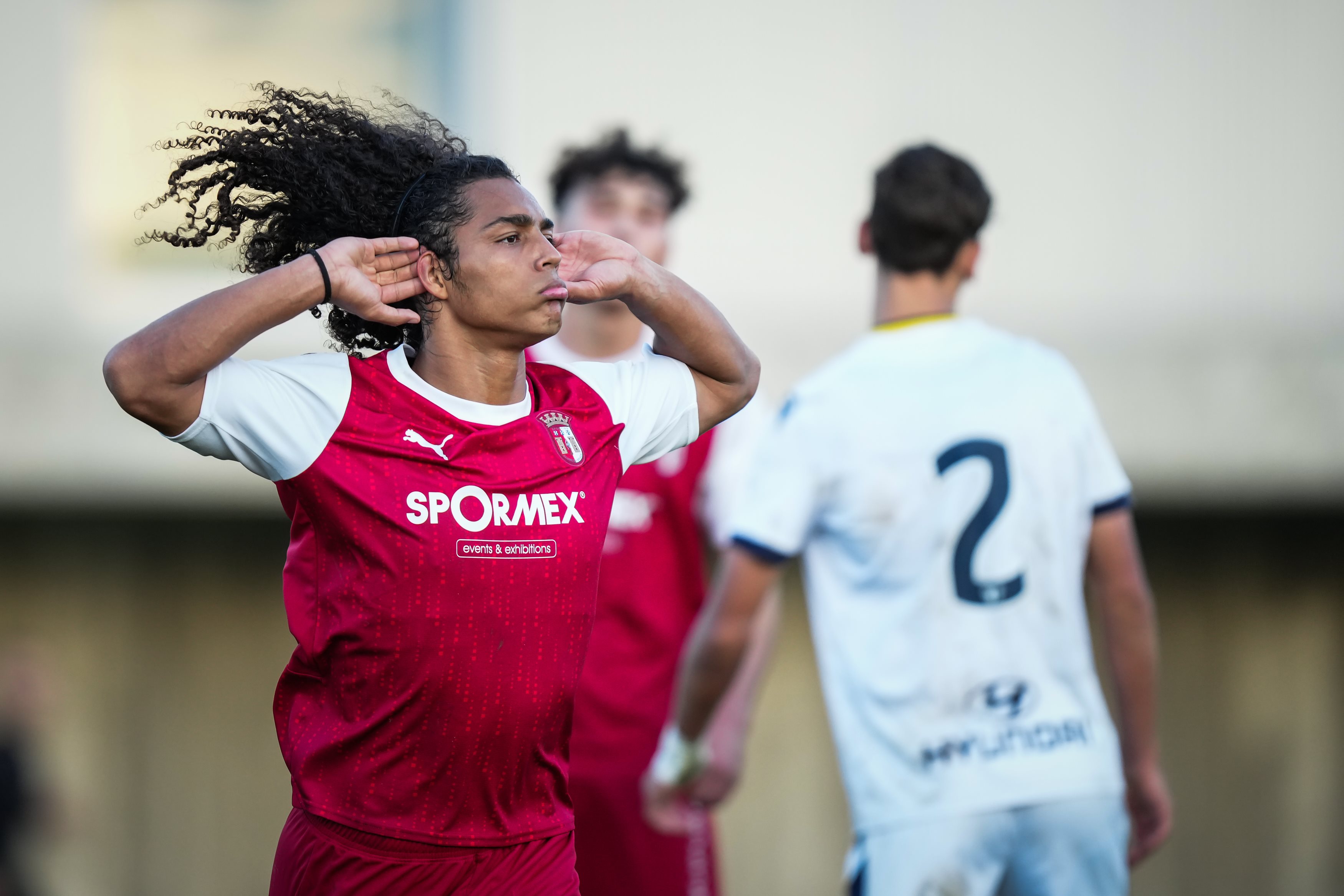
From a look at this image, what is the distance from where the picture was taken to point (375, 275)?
239 cm

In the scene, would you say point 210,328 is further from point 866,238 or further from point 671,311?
point 866,238

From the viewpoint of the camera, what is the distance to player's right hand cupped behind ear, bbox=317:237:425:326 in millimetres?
2303

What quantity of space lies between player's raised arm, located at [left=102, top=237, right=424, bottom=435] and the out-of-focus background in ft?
15.2

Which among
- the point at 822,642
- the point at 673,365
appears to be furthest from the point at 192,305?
the point at 822,642

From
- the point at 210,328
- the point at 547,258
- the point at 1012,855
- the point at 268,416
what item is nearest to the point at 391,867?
the point at 268,416

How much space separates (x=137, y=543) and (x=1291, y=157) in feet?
21.7

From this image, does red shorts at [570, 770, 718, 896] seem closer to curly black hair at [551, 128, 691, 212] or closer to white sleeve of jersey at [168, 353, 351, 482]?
white sleeve of jersey at [168, 353, 351, 482]

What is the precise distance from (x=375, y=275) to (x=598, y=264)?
431mm

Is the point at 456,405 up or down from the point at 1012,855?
up

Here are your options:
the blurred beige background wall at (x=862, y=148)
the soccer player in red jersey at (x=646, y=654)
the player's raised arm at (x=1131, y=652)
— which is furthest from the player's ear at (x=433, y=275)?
the blurred beige background wall at (x=862, y=148)

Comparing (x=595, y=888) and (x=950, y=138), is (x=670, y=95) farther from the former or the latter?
(x=595, y=888)

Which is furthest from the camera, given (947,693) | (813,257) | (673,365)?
(813,257)

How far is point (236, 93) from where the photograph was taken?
Answer: 25.1ft

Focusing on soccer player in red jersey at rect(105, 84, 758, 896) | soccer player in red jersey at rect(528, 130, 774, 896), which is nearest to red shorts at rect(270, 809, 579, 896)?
soccer player in red jersey at rect(105, 84, 758, 896)
